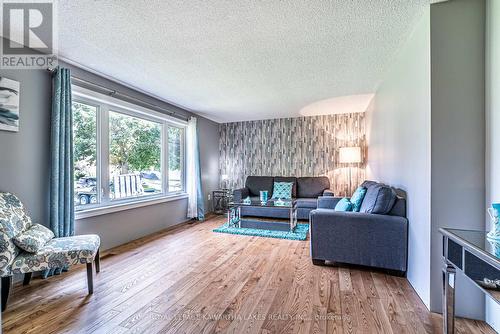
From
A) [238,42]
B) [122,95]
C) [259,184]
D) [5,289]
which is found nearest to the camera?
[5,289]

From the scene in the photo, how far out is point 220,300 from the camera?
1.97 metres

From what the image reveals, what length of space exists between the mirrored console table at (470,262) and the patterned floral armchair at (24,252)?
103 inches

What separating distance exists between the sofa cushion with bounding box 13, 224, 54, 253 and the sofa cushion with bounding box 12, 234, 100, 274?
0.04 metres

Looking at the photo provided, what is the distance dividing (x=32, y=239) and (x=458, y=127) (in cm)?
341

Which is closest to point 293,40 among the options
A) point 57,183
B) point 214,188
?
point 57,183

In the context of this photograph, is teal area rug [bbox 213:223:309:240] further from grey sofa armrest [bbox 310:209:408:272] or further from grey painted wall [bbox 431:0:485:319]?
grey painted wall [bbox 431:0:485:319]

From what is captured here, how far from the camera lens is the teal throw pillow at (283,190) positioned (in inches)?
207

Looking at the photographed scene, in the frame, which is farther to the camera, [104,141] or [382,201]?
[104,141]

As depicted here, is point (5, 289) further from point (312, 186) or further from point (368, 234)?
point (312, 186)

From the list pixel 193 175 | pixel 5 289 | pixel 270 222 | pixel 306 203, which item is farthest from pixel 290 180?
pixel 5 289

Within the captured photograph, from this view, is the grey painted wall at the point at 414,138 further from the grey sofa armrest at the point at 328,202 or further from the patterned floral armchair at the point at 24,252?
the patterned floral armchair at the point at 24,252

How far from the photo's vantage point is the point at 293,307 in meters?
1.86

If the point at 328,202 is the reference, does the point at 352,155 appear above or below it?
above

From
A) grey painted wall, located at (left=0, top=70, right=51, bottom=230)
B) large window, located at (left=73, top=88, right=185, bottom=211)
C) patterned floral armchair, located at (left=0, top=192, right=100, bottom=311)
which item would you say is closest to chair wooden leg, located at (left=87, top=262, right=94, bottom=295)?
patterned floral armchair, located at (left=0, top=192, right=100, bottom=311)
